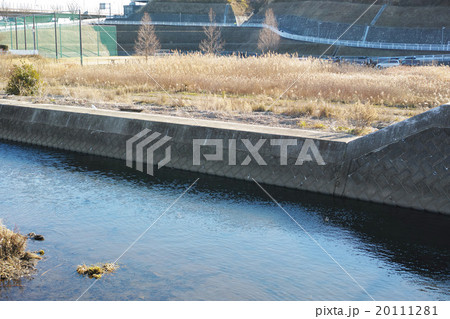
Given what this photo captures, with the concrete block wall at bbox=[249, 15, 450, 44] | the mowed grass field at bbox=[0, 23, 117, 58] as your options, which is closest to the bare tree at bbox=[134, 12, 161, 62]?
the mowed grass field at bbox=[0, 23, 117, 58]

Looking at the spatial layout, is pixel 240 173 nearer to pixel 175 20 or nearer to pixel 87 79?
pixel 87 79

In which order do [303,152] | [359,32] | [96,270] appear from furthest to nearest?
1. [359,32]
2. [303,152]
3. [96,270]

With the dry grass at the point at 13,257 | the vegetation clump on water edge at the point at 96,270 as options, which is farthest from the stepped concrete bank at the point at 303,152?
the dry grass at the point at 13,257

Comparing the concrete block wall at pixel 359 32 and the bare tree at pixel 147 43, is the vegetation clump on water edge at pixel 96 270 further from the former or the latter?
the concrete block wall at pixel 359 32

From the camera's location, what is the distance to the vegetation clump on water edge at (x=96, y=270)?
8.50m

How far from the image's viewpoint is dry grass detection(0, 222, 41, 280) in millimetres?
8344

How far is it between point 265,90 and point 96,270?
53.2 feet

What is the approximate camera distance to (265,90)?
23.7 meters

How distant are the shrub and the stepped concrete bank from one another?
7363 millimetres

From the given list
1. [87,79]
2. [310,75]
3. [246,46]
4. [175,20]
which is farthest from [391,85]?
[175,20]

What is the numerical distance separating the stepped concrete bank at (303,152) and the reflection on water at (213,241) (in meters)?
0.36

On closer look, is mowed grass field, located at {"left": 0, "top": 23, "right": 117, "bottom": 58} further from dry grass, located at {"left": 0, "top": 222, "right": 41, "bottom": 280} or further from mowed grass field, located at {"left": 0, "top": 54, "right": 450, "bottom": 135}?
dry grass, located at {"left": 0, "top": 222, "right": 41, "bottom": 280}

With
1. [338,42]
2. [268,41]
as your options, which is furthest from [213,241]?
[268,41]

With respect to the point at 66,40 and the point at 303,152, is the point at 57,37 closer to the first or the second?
the point at 66,40
